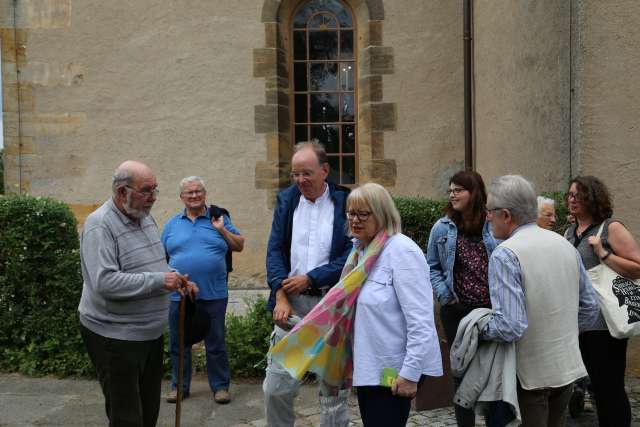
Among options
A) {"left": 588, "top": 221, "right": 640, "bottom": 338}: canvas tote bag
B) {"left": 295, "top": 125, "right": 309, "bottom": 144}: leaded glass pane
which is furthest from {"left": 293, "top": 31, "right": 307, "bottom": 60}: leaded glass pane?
{"left": 588, "top": 221, "right": 640, "bottom": 338}: canvas tote bag

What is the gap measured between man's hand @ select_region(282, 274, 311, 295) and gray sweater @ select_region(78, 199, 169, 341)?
2.13ft

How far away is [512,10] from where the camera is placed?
281 inches

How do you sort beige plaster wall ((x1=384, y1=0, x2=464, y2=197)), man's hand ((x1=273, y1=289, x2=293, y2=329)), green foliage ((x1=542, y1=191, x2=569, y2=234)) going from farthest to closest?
beige plaster wall ((x1=384, y1=0, x2=464, y2=197)) < green foliage ((x1=542, y1=191, x2=569, y2=234)) < man's hand ((x1=273, y1=289, x2=293, y2=329))

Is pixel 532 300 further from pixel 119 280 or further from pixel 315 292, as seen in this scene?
pixel 119 280

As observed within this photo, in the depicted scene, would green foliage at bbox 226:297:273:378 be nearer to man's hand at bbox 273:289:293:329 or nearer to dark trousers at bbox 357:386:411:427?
man's hand at bbox 273:289:293:329

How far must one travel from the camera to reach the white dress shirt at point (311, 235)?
11.7ft

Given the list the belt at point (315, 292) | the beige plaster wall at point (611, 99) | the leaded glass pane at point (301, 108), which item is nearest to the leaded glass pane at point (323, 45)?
the leaded glass pane at point (301, 108)

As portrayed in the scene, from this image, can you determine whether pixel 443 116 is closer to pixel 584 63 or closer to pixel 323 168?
pixel 584 63

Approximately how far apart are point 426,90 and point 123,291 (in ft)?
22.7

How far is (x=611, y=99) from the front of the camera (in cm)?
559

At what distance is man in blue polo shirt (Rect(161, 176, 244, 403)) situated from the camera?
16.0ft

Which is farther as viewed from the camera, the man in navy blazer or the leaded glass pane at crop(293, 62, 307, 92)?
the leaded glass pane at crop(293, 62, 307, 92)

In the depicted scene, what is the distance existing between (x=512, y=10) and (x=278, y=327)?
16.9 ft

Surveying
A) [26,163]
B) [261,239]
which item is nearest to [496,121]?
[261,239]
